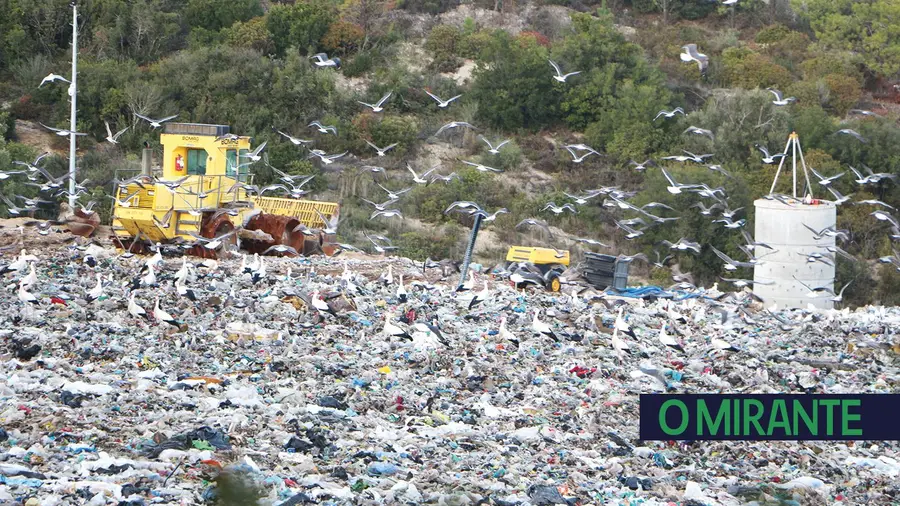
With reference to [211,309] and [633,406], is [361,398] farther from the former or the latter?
[211,309]

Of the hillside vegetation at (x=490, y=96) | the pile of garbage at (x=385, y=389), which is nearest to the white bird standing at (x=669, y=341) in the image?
the pile of garbage at (x=385, y=389)

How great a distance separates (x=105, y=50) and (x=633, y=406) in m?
31.6

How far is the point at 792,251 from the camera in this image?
82.4 ft

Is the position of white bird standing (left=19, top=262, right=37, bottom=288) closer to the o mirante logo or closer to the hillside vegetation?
the o mirante logo

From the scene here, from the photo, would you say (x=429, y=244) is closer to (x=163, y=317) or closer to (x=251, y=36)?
(x=251, y=36)

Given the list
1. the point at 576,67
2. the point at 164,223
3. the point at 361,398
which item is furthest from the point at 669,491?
the point at 576,67

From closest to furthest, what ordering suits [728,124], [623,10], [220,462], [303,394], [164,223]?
[220,462], [303,394], [164,223], [728,124], [623,10]

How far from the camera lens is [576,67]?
38.1 meters

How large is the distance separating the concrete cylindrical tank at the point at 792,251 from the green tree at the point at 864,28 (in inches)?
693

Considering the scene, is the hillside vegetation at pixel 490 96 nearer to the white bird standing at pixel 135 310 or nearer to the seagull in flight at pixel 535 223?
the seagull in flight at pixel 535 223

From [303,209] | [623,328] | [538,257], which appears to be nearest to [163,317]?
[623,328]

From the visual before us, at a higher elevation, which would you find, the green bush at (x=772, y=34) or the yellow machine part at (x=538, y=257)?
the green bush at (x=772, y=34)

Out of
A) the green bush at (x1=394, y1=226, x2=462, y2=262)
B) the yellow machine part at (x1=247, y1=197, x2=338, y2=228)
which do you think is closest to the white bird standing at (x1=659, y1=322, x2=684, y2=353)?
the yellow machine part at (x1=247, y1=197, x2=338, y2=228)

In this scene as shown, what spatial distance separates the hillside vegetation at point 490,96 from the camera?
107 ft
